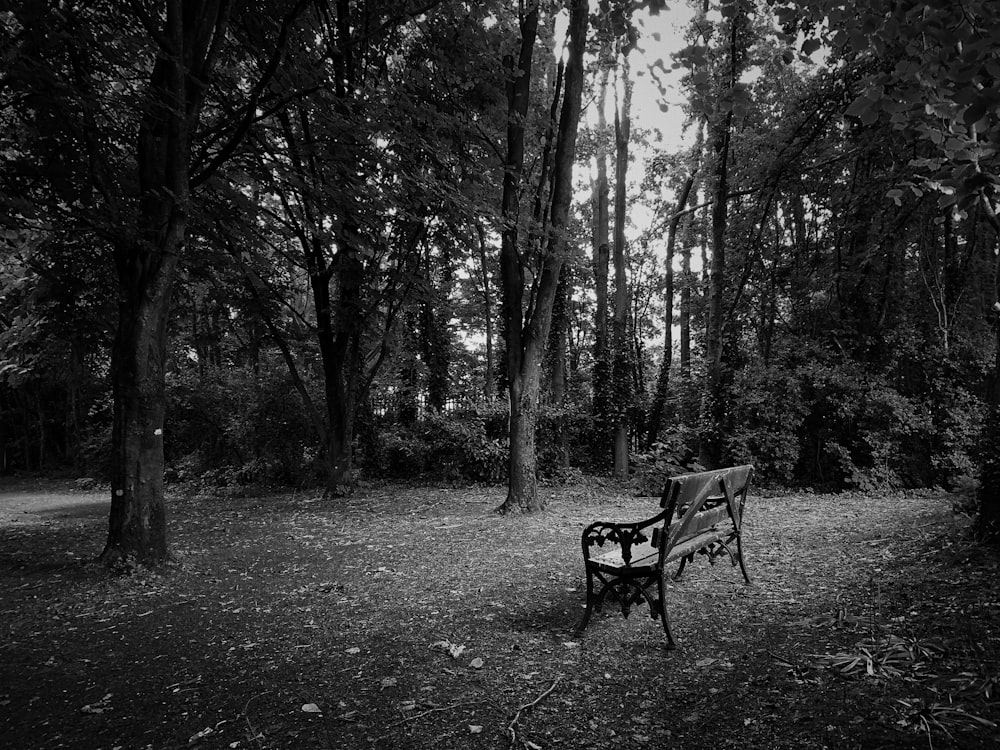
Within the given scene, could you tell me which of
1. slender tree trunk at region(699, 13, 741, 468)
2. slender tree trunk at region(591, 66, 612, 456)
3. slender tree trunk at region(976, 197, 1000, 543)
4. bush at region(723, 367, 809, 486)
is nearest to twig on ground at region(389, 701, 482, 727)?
slender tree trunk at region(976, 197, 1000, 543)

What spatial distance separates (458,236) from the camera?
32.4ft

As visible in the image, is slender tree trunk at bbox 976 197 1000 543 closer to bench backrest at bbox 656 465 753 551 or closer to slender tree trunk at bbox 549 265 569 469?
bench backrest at bbox 656 465 753 551

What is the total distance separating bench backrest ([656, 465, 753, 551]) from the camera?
12.2ft

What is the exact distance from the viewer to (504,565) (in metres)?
5.88

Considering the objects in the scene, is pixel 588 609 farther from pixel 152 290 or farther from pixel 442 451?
pixel 442 451

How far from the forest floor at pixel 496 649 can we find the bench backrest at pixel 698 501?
2.12ft

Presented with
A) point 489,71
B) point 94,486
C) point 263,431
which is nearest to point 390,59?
point 489,71

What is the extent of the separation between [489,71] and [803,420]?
9.23 metres

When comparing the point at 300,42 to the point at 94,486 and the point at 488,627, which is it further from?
the point at 94,486

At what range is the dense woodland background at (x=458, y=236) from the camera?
545 centimetres

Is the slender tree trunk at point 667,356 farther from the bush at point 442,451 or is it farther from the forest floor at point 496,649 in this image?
the forest floor at point 496,649

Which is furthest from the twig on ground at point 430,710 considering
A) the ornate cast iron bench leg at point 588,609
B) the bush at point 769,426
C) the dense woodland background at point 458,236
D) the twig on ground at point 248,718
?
the bush at point 769,426

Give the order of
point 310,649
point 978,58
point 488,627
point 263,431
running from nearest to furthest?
point 978,58, point 310,649, point 488,627, point 263,431

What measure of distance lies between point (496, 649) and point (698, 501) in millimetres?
1807
